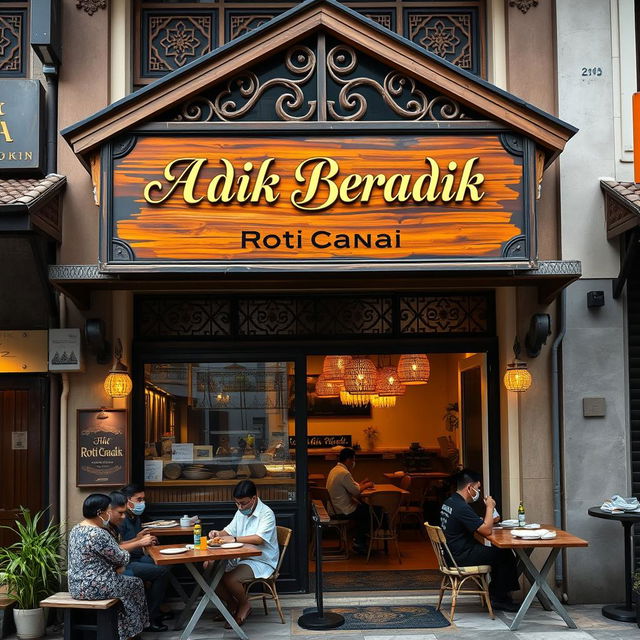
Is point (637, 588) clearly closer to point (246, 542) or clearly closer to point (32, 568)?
point (246, 542)

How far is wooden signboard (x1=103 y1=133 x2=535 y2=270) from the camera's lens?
357 inches

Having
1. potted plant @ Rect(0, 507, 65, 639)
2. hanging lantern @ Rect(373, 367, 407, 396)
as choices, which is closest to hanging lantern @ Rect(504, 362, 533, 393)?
potted plant @ Rect(0, 507, 65, 639)

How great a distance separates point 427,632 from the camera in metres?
9.29

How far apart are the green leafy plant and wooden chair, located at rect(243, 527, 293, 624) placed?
6.73 ft

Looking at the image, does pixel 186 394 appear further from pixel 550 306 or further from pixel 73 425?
pixel 550 306

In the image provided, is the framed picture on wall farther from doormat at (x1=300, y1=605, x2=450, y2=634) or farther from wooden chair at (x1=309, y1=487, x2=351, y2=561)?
doormat at (x1=300, y1=605, x2=450, y2=634)

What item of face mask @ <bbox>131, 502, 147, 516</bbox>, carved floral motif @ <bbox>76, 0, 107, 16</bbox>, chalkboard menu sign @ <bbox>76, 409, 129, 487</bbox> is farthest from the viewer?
carved floral motif @ <bbox>76, 0, 107, 16</bbox>

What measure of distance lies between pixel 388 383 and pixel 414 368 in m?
1.64

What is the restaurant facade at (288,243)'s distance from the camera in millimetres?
9109

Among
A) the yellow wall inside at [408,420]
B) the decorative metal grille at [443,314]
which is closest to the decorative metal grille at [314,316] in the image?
the decorative metal grille at [443,314]

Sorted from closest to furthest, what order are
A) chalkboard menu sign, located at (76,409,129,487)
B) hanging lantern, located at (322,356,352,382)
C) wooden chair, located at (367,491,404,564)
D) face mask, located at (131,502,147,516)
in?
face mask, located at (131,502,147,516)
chalkboard menu sign, located at (76,409,129,487)
wooden chair, located at (367,491,404,564)
hanging lantern, located at (322,356,352,382)

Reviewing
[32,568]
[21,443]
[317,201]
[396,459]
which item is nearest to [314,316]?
[317,201]

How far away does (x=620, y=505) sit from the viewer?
979 cm

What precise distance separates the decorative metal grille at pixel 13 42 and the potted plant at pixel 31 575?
5.14m
